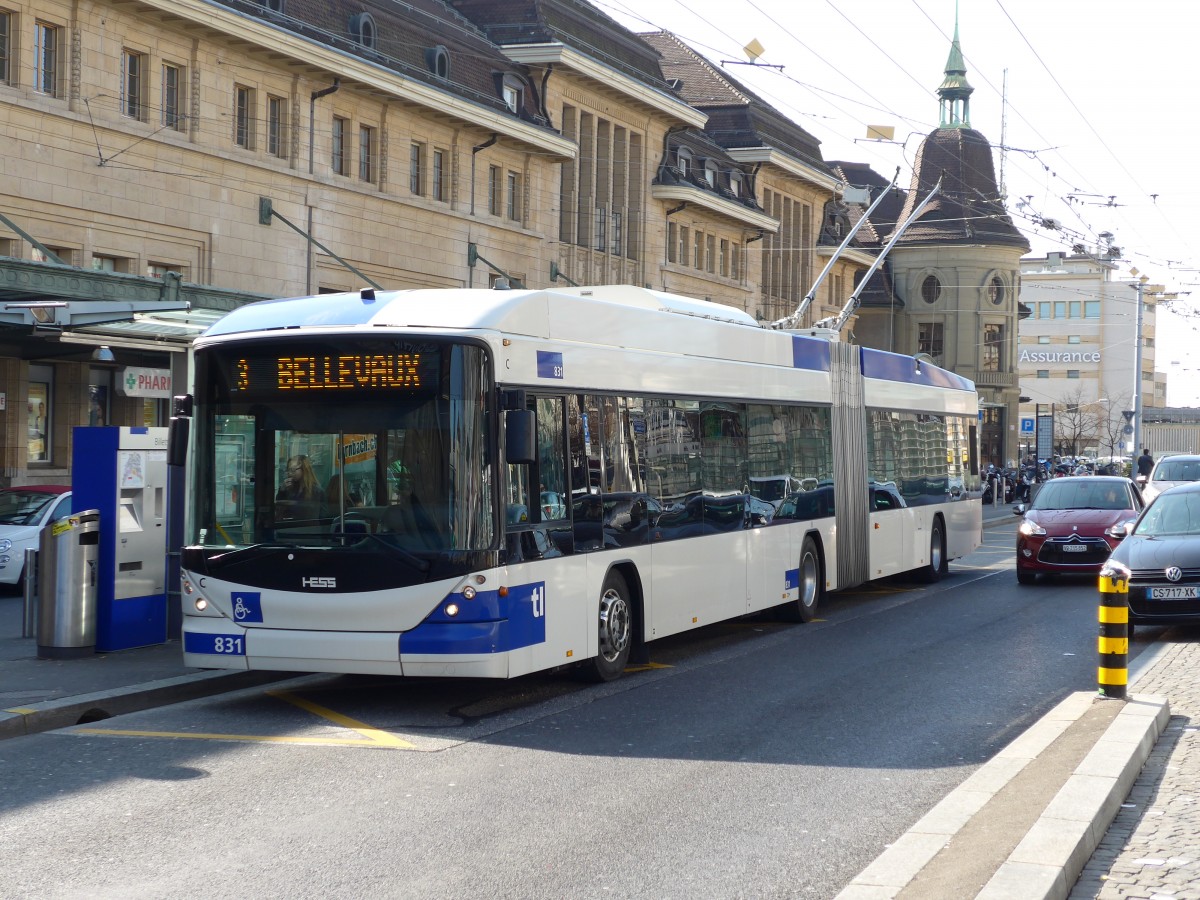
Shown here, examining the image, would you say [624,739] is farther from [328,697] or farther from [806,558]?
[806,558]

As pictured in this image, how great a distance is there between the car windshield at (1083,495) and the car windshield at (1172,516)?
632 cm

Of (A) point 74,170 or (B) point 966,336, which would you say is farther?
(B) point 966,336

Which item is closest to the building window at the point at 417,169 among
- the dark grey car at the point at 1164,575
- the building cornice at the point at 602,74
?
the building cornice at the point at 602,74

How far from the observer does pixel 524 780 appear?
8492 millimetres

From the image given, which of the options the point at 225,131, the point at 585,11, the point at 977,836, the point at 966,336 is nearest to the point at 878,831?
the point at 977,836

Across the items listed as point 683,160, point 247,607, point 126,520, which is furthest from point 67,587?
point 683,160

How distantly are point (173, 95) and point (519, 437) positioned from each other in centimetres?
2212

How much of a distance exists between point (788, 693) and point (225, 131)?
2259cm

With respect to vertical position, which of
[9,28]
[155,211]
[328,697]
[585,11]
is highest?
[585,11]

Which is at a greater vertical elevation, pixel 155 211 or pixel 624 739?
pixel 155 211

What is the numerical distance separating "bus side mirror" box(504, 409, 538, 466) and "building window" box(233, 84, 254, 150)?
23.1 meters

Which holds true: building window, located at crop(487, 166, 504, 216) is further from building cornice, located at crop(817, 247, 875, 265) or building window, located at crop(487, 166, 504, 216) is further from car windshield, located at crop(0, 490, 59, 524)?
building cornice, located at crop(817, 247, 875, 265)

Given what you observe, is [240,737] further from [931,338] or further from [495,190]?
[931,338]

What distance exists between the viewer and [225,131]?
3109 centimetres
